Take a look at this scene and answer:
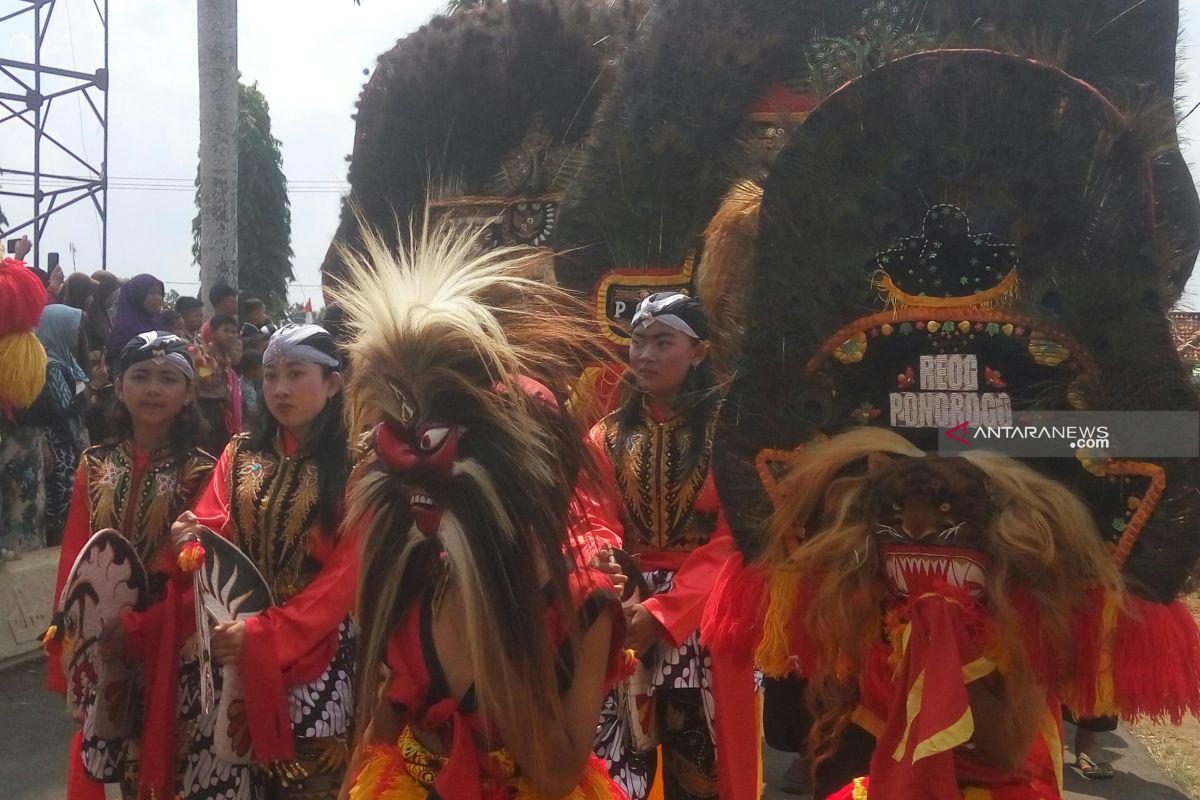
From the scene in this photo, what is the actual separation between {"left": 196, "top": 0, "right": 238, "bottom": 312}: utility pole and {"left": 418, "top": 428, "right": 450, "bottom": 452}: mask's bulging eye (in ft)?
22.8

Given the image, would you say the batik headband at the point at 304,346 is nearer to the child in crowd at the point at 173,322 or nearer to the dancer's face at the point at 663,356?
the dancer's face at the point at 663,356

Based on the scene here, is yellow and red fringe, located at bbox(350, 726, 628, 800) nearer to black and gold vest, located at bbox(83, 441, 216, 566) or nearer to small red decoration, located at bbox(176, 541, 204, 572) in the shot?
small red decoration, located at bbox(176, 541, 204, 572)

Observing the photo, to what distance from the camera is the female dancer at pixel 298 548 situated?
10.8 ft

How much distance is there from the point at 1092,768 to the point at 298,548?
3.84 meters

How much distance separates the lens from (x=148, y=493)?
3605 millimetres

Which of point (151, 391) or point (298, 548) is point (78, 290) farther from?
point (298, 548)

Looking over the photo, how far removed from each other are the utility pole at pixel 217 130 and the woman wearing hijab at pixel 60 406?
131 centimetres

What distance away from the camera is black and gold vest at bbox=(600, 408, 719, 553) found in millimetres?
3660

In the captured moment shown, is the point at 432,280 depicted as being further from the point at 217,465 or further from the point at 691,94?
the point at 691,94

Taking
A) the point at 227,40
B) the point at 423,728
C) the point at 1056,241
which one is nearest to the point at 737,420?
the point at 1056,241

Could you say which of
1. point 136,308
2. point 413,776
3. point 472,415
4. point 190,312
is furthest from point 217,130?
point 413,776

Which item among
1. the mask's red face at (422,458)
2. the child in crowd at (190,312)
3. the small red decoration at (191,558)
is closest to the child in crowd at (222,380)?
the child in crowd at (190,312)

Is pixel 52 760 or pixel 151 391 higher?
pixel 151 391

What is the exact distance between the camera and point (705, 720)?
370cm
